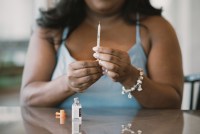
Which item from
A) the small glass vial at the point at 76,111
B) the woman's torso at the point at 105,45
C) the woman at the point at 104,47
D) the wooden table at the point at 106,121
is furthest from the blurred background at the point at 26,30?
the small glass vial at the point at 76,111

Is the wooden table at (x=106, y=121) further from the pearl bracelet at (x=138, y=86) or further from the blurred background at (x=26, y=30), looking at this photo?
the blurred background at (x=26, y=30)

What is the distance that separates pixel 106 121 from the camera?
3.39 feet

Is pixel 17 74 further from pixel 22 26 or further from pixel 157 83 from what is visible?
pixel 157 83

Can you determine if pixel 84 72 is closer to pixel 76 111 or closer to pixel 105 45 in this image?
pixel 76 111

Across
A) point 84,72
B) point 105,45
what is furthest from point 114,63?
point 105,45

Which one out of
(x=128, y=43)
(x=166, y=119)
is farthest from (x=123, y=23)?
(x=166, y=119)

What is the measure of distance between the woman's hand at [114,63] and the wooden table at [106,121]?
128 mm

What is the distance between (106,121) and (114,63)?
18 centimetres

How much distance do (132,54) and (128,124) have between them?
1.51ft

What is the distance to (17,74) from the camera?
291cm

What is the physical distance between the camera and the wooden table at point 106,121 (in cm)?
93

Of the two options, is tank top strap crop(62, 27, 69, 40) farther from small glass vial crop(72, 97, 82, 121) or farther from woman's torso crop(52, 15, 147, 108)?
small glass vial crop(72, 97, 82, 121)

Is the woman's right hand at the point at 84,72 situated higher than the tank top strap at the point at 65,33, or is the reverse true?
the tank top strap at the point at 65,33

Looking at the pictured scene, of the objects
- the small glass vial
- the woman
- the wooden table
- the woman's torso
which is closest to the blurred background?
the woman
